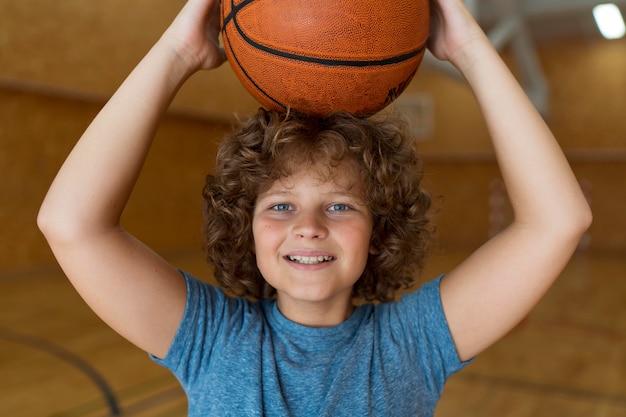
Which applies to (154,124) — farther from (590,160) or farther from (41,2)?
(590,160)

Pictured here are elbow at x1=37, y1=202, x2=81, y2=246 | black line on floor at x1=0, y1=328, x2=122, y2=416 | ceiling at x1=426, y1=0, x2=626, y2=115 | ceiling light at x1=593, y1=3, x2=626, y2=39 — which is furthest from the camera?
ceiling light at x1=593, y1=3, x2=626, y2=39

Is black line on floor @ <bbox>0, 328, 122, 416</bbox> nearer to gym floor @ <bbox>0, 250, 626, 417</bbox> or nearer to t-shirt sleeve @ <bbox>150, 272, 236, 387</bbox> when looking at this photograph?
gym floor @ <bbox>0, 250, 626, 417</bbox>

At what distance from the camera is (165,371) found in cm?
281

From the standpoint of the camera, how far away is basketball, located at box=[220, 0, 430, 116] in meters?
1.00

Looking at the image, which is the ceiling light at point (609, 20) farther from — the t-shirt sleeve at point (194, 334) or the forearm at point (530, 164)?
the t-shirt sleeve at point (194, 334)

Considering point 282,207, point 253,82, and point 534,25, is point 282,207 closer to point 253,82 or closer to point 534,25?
point 253,82

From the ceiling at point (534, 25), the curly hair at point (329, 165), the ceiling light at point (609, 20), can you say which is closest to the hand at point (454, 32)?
the curly hair at point (329, 165)

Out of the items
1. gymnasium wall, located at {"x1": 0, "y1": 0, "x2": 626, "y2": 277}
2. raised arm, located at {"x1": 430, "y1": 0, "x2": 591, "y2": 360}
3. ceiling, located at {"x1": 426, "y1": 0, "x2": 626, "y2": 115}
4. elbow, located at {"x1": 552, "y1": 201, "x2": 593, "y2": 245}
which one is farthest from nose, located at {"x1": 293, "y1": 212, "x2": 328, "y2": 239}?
ceiling, located at {"x1": 426, "y1": 0, "x2": 626, "y2": 115}

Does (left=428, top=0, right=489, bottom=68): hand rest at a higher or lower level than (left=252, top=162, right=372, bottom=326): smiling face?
higher

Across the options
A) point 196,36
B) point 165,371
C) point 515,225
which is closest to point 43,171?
point 165,371

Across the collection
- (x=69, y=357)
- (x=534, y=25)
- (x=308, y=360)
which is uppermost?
(x=308, y=360)

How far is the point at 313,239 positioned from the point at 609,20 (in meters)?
7.90

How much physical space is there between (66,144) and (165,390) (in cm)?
362

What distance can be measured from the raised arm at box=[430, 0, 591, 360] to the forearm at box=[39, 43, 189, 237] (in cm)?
59
